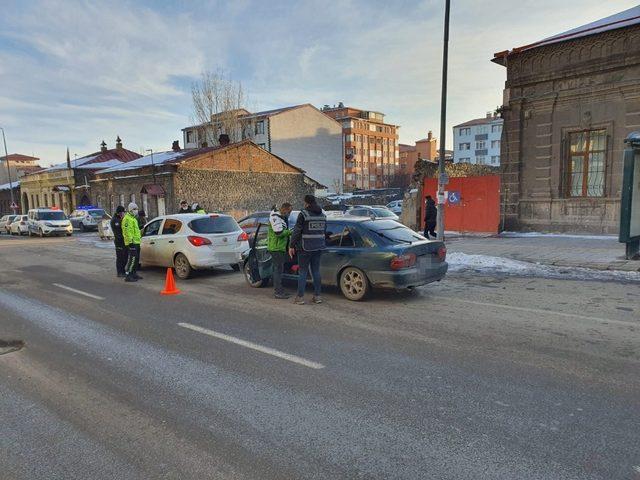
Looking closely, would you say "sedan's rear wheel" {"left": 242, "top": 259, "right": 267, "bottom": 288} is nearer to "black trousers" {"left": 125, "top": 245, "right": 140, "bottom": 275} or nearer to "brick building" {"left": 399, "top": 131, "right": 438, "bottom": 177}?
"black trousers" {"left": 125, "top": 245, "right": 140, "bottom": 275}

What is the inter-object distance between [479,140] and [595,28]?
7888 centimetres

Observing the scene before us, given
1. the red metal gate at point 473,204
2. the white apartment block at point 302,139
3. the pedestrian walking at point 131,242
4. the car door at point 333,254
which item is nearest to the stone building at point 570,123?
the red metal gate at point 473,204

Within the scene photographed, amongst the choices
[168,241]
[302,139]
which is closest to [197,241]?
[168,241]

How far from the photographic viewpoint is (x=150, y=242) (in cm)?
1175

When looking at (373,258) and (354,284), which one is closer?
(373,258)

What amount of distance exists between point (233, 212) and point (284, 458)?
3487 centimetres

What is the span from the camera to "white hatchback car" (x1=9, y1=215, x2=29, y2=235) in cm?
3225

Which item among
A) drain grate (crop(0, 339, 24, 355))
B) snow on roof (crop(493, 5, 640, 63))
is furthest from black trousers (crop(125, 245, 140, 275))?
snow on roof (crop(493, 5, 640, 63))

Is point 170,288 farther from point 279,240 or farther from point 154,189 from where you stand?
point 154,189

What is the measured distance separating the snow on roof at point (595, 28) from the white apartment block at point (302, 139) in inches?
1652

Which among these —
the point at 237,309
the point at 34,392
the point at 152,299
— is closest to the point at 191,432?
the point at 34,392

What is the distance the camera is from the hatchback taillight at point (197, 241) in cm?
1070

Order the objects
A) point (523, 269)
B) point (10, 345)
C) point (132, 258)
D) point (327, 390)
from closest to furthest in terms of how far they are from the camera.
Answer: point (327, 390)
point (10, 345)
point (132, 258)
point (523, 269)

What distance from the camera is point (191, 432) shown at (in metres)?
3.56
